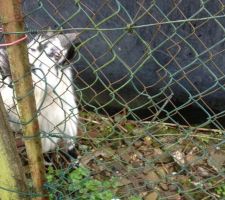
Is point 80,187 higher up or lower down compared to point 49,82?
lower down

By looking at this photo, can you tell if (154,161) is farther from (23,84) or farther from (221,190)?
(23,84)

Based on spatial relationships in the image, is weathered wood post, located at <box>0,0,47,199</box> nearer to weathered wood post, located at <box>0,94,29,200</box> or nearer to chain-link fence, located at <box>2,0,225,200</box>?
weathered wood post, located at <box>0,94,29,200</box>

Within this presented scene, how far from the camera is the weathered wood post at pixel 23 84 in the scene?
148 cm

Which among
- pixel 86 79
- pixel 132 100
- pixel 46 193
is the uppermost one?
pixel 86 79

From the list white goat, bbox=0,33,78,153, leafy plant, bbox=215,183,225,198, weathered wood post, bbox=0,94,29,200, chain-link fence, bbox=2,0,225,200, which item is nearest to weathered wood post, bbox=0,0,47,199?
weathered wood post, bbox=0,94,29,200

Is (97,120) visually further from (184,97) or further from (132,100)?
(184,97)

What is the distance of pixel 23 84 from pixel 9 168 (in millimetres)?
395

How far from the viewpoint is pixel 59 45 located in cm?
256

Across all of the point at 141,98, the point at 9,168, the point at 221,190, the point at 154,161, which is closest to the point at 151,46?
the point at 141,98

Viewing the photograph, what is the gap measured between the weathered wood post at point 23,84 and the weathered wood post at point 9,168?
0.05 m

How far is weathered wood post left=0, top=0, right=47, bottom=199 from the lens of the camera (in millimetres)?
1479

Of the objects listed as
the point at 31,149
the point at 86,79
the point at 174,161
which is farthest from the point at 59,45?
the point at 174,161

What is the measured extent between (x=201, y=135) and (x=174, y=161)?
10.9 inches

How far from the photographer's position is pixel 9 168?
184 cm
